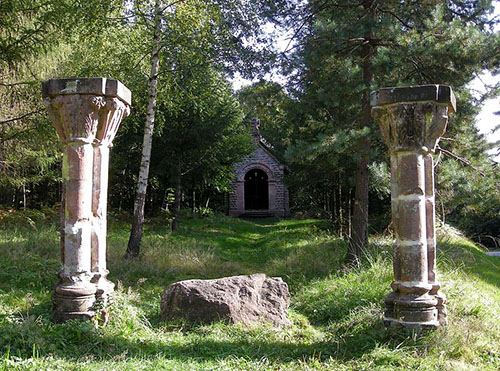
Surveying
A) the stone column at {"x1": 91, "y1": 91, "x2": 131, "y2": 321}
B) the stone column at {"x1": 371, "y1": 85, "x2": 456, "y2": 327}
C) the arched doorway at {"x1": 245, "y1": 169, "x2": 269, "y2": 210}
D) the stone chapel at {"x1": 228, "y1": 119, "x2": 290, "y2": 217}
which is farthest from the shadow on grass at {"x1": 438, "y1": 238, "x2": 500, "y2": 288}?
the arched doorway at {"x1": 245, "y1": 169, "x2": 269, "y2": 210}

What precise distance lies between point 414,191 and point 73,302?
442 centimetres

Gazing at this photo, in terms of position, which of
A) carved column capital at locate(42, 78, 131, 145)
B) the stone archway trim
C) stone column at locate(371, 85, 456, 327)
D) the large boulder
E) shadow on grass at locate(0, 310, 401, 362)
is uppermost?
the stone archway trim

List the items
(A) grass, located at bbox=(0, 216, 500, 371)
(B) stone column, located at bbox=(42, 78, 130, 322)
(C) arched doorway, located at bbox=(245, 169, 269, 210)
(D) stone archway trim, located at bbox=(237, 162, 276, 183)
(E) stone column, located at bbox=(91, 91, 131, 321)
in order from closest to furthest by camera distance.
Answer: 1. (A) grass, located at bbox=(0, 216, 500, 371)
2. (B) stone column, located at bbox=(42, 78, 130, 322)
3. (E) stone column, located at bbox=(91, 91, 131, 321)
4. (D) stone archway trim, located at bbox=(237, 162, 276, 183)
5. (C) arched doorway, located at bbox=(245, 169, 269, 210)

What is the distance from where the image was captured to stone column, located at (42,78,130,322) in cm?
564

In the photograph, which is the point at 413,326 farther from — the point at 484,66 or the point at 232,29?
the point at 232,29

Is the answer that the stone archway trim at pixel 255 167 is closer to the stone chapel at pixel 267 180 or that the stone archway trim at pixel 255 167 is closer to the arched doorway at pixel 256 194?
the stone chapel at pixel 267 180

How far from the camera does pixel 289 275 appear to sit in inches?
378

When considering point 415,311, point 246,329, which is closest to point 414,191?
point 415,311

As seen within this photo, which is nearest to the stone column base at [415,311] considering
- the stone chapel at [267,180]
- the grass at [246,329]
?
the grass at [246,329]

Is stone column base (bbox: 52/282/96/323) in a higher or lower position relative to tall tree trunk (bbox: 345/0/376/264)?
lower

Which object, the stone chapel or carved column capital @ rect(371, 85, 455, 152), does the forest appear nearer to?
carved column capital @ rect(371, 85, 455, 152)

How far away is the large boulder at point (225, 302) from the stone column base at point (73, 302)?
107 cm

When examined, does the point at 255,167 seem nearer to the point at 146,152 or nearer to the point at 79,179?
the point at 146,152

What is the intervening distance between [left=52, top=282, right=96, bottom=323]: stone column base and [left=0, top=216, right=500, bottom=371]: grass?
17cm
